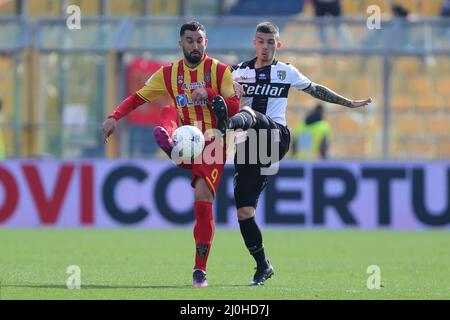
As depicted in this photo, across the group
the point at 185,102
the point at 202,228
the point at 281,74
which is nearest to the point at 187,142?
the point at 185,102

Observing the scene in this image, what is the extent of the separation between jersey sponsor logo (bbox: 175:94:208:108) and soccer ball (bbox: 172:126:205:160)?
416 mm

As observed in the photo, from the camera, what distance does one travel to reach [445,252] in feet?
46.0

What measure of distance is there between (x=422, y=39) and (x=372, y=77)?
102 cm

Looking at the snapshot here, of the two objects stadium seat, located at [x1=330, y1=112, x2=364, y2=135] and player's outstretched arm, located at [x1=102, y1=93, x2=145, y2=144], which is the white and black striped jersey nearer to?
player's outstretched arm, located at [x1=102, y1=93, x2=145, y2=144]

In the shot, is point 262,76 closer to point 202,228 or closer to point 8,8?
point 202,228

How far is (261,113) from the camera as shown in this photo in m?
9.65

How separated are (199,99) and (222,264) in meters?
3.11

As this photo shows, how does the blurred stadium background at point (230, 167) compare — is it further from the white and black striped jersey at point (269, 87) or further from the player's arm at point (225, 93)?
the player's arm at point (225, 93)

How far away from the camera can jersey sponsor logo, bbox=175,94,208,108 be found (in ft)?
30.9

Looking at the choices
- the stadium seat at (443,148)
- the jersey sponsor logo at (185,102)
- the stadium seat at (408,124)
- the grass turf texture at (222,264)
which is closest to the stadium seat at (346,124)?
the stadium seat at (408,124)

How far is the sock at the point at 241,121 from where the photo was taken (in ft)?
29.5

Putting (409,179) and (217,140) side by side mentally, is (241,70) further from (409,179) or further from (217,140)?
(409,179)

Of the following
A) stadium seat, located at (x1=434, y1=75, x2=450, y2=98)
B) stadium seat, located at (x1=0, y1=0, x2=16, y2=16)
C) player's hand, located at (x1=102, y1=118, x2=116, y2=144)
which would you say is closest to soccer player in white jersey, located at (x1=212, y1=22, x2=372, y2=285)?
player's hand, located at (x1=102, y1=118, x2=116, y2=144)
